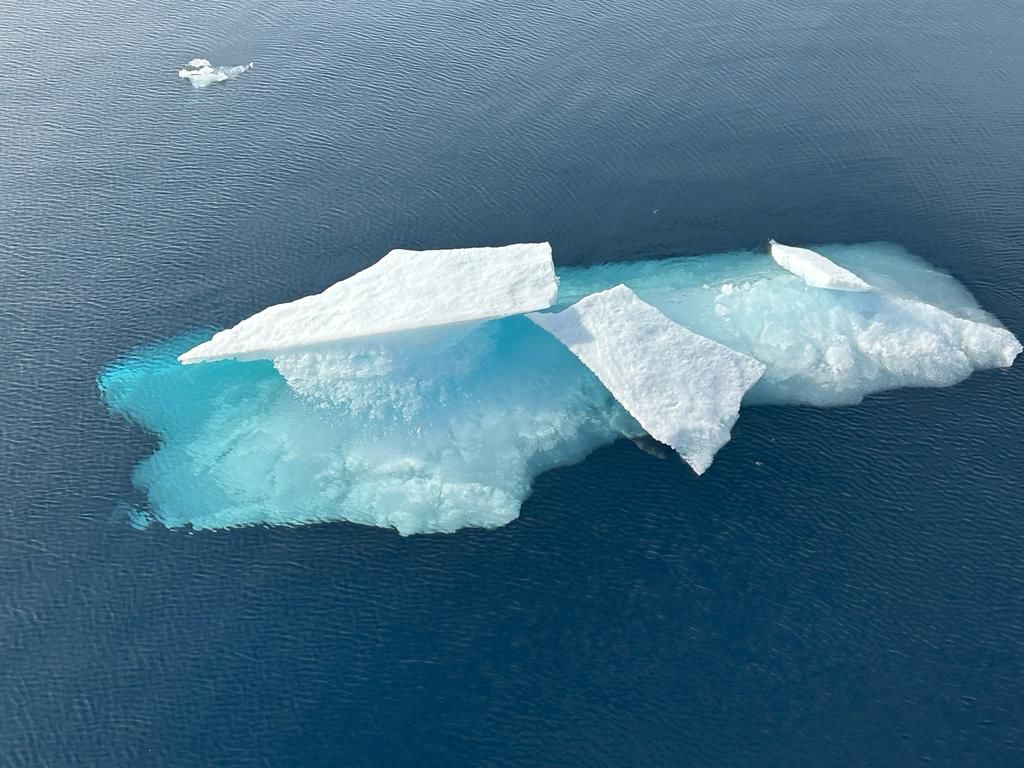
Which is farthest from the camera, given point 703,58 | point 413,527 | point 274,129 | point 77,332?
point 703,58

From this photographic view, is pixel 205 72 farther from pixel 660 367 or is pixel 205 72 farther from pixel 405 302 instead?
pixel 660 367

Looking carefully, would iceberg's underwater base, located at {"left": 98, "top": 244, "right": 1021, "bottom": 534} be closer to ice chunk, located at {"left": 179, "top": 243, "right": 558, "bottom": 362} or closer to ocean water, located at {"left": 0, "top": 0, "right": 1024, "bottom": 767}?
ice chunk, located at {"left": 179, "top": 243, "right": 558, "bottom": 362}

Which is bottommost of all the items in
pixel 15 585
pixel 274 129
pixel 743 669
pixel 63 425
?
pixel 743 669

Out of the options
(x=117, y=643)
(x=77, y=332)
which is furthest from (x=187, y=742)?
(x=77, y=332)

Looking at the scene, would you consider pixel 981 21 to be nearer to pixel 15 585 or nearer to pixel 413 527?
pixel 413 527

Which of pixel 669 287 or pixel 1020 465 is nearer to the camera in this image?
pixel 1020 465

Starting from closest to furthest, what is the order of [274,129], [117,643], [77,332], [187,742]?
[187,742]
[117,643]
[77,332]
[274,129]

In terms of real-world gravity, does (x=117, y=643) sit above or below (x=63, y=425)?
below
